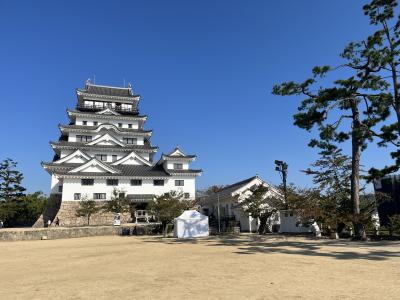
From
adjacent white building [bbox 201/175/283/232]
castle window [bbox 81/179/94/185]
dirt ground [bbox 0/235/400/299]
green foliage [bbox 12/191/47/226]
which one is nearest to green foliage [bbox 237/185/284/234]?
adjacent white building [bbox 201/175/283/232]

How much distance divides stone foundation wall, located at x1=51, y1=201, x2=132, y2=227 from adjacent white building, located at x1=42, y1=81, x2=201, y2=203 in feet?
2.32

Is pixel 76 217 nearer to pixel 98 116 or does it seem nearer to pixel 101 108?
pixel 98 116

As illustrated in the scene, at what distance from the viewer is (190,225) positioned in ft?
77.0

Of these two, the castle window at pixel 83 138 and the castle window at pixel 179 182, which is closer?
the castle window at pixel 179 182

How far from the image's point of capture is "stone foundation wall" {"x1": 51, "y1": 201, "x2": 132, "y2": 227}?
109 feet

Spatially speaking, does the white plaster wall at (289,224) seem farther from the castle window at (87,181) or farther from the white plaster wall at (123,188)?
the castle window at (87,181)

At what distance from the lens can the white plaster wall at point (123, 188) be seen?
34.6 metres

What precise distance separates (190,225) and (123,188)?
51.4ft

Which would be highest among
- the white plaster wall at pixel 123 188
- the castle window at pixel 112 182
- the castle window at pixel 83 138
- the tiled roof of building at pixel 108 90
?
the tiled roof of building at pixel 108 90

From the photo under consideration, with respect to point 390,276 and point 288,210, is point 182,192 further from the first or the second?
point 390,276

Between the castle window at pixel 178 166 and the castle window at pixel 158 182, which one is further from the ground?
the castle window at pixel 178 166

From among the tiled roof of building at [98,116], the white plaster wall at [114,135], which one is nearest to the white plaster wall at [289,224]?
the white plaster wall at [114,135]

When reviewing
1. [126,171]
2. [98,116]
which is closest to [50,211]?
[126,171]

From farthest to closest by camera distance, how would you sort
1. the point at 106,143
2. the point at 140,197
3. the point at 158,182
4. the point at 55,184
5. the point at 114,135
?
the point at 114,135 → the point at 106,143 → the point at 158,182 → the point at 55,184 → the point at 140,197
